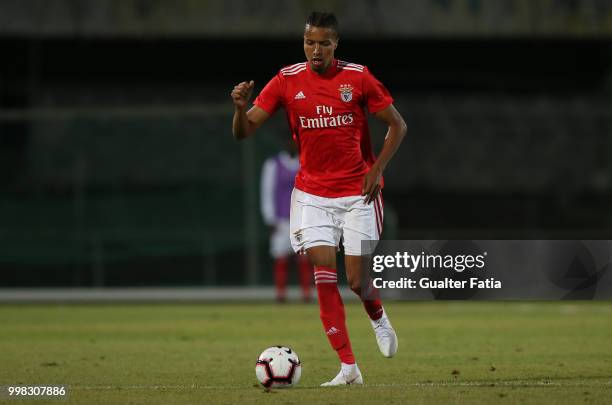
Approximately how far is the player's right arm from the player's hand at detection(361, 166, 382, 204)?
0.76 m

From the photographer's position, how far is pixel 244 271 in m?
19.4

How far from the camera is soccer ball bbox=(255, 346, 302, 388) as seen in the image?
302 inches

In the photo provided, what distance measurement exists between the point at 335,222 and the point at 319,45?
3.76 feet

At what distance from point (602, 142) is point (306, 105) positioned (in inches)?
610

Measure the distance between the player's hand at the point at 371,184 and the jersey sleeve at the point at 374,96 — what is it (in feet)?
1.32

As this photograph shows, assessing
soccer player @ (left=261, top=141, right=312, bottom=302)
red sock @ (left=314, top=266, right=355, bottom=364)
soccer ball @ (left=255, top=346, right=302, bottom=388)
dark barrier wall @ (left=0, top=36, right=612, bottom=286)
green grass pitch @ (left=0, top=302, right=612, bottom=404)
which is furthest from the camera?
dark barrier wall @ (left=0, top=36, right=612, bottom=286)

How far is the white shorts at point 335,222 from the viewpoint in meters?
8.12

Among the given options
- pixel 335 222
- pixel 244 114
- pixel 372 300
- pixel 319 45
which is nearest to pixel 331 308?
pixel 372 300

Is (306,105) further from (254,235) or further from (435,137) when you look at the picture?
(435,137)

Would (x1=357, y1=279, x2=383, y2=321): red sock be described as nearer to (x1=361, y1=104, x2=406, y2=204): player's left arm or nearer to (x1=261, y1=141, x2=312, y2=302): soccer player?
(x1=361, y1=104, x2=406, y2=204): player's left arm

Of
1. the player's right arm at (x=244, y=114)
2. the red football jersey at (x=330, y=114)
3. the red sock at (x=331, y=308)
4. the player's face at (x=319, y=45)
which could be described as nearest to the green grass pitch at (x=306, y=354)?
the red sock at (x=331, y=308)

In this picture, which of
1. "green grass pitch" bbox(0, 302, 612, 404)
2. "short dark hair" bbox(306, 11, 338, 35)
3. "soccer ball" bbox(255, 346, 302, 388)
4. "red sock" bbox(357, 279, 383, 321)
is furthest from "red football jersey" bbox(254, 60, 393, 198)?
"green grass pitch" bbox(0, 302, 612, 404)

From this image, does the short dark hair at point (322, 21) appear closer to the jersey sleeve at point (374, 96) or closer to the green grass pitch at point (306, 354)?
the jersey sleeve at point (374, 96)

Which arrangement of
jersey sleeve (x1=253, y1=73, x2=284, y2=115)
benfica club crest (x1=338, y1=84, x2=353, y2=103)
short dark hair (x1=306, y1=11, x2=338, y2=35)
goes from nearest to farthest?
short dark hair (x1=306, y1=11, x2=338, y2=35) → benfica club crest (x1=338, y1=84, x2=353, y2=103) → jersey sleeve (x1=253, y1=73, x2=284, y2=115)
